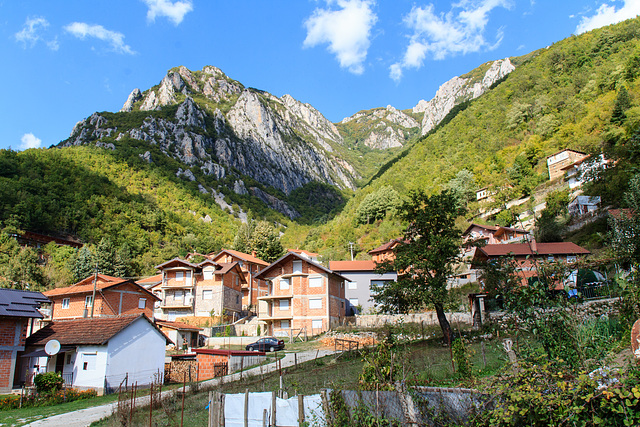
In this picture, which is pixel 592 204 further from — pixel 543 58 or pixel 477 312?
pixel 543 58

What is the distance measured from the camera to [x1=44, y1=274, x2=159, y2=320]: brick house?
126ft

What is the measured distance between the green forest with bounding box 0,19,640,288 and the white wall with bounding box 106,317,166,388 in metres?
47.1

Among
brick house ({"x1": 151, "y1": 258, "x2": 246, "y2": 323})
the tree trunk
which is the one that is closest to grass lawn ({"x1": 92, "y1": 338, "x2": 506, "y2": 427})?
the tree trunk

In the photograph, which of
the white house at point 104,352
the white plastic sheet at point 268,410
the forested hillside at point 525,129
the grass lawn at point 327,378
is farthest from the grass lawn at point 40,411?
the forested hillside at point 525,129

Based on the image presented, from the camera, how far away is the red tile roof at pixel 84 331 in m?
22.1

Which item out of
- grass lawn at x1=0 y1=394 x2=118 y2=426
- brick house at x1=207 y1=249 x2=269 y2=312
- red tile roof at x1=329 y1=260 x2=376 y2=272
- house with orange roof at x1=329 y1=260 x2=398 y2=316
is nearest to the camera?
grass lawn at x1=0 y1=394 x2=118 y2=426

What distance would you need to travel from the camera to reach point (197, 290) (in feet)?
154

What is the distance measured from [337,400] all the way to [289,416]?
4.32 feet

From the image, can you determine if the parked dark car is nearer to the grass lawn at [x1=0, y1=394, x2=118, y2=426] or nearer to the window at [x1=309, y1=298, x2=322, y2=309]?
the window at [x1=309, y1=298, x2=322, y2=309]

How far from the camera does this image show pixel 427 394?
7617mm

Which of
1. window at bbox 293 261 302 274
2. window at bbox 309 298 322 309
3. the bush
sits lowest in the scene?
the bush

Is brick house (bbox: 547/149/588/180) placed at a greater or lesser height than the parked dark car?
greater

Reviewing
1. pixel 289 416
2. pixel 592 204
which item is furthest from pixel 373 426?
pixel 592 204

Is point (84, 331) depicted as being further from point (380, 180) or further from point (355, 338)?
point (380, 180)
